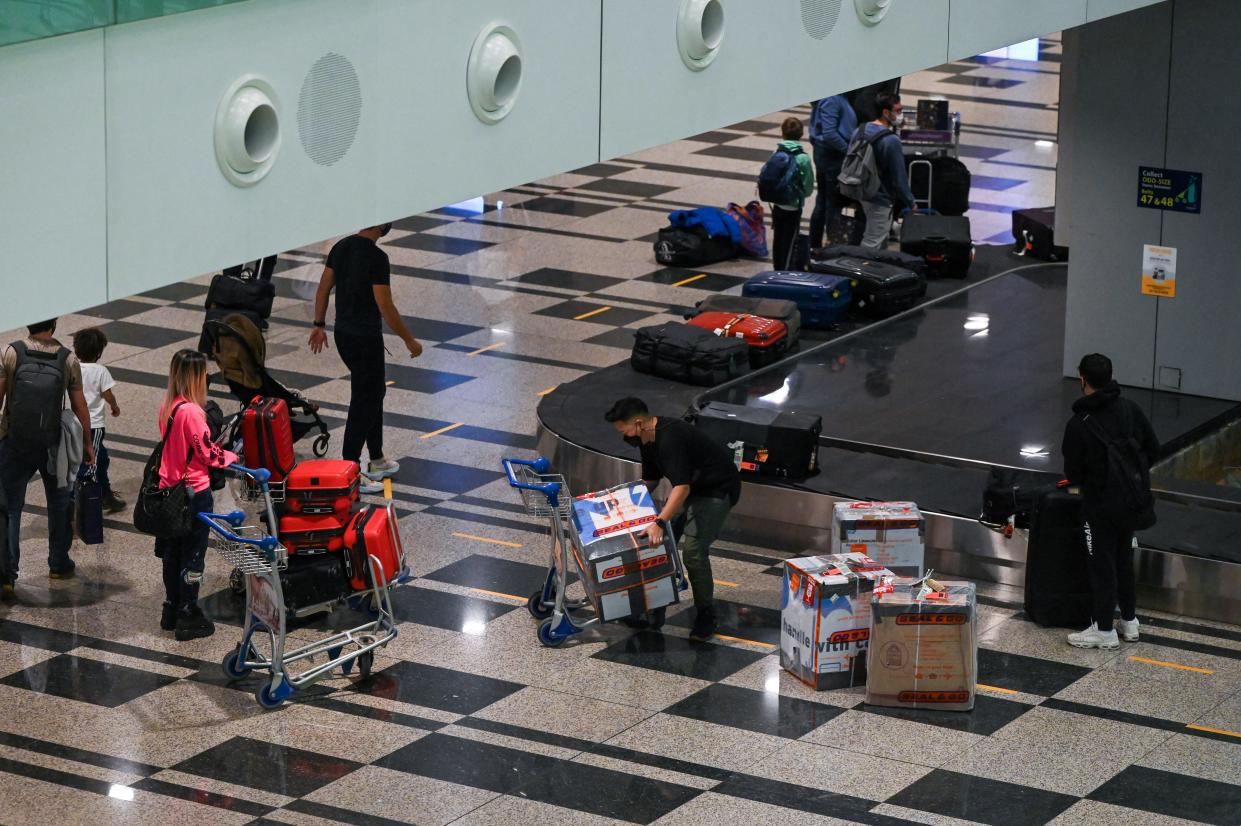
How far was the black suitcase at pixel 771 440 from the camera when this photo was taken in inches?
438

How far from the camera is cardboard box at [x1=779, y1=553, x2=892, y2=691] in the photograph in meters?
8.89

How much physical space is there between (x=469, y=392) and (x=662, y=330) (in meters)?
1.56

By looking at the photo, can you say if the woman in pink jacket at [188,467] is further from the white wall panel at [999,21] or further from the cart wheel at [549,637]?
the white wall panel at [999,21]

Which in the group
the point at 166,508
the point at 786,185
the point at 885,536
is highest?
the point at 786,185

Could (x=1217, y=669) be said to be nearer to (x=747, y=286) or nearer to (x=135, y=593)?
(x=135, y=593)

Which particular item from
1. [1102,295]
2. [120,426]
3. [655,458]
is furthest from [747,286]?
[655,458]

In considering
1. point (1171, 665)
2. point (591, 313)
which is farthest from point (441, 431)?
point (1171, 665)

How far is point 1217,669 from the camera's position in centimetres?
929

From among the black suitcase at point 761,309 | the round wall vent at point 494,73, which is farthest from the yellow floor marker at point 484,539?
the round wall vent at point 494,73

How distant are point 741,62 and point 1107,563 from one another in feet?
10.5

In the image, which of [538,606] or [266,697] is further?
[538,606]

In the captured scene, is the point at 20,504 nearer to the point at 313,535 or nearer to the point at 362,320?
the point at 313,535

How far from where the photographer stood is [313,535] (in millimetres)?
9234

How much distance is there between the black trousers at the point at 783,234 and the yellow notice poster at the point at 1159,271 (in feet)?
14.0
